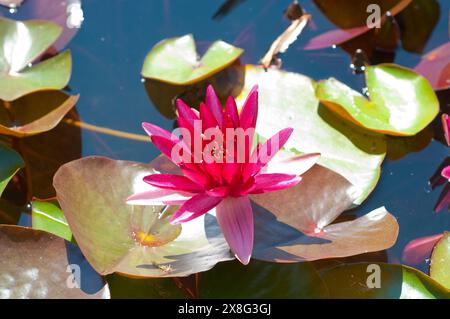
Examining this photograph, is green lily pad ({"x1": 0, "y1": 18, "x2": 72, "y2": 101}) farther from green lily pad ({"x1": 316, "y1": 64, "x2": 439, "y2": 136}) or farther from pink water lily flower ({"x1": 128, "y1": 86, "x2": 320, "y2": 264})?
green lily pad ({"x1": 316, "y1": 64, "x2": 439, "y2": 136})

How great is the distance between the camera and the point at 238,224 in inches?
60.2

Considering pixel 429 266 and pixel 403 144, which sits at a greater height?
pixel 403 144

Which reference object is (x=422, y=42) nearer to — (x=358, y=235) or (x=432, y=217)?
(x=432, y=217)

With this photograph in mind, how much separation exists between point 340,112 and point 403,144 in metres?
0.25

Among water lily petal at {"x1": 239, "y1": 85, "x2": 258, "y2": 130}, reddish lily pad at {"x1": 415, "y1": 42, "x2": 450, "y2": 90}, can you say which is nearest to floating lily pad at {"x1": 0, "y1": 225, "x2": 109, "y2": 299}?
water lily petal at {"x1": 239, "y1": 85, "x2": 258, "y2": 130}

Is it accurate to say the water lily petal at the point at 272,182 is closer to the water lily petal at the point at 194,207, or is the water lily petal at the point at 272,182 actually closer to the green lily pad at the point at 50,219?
the water lily petal at the point at 194,207

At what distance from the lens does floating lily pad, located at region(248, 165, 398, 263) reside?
1.54 m

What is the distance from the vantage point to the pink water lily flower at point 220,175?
4.93ft

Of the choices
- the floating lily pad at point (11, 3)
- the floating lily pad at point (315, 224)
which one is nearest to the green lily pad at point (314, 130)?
the floating lily pad at point (315, 224)

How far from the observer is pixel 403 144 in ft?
6.68

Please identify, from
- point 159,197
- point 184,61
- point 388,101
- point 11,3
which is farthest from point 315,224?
point 11,3

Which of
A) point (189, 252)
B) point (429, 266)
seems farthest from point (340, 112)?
point (189, 252)

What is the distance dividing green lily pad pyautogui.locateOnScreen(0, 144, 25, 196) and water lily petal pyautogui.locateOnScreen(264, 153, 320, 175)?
0.77 meters
